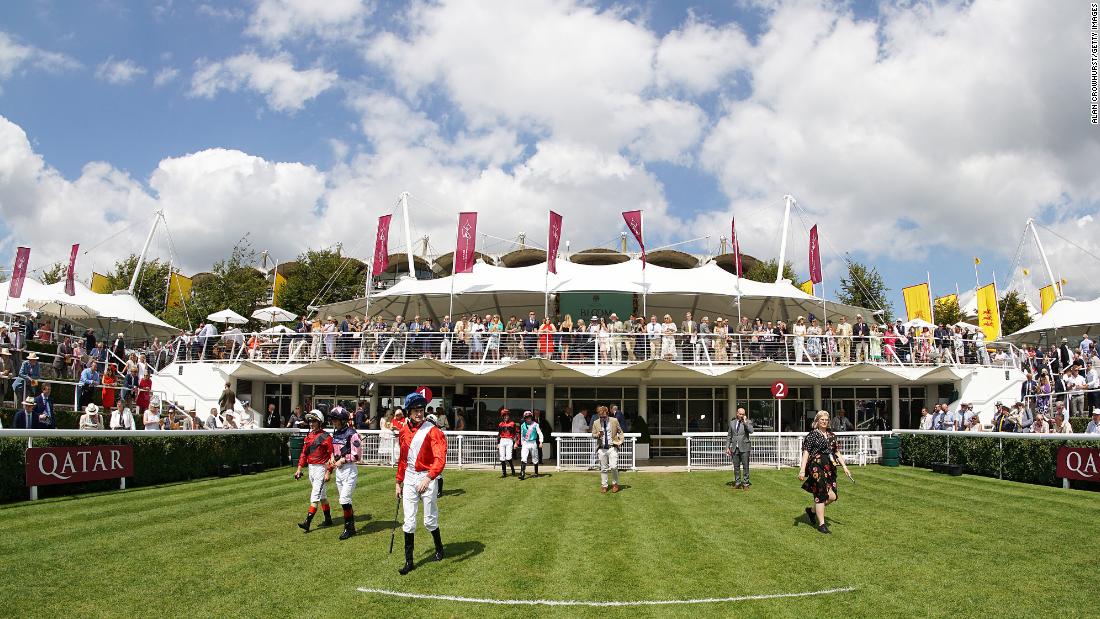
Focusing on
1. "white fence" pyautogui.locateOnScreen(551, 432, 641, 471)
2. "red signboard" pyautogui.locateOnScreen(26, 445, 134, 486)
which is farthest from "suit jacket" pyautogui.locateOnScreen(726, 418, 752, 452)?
"red signboard" pyautogui.locateOnScreen(26, 445, 134, 486)

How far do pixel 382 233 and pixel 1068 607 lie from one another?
27.6 meters

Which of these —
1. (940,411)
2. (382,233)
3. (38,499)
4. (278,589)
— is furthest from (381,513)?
(382,233)

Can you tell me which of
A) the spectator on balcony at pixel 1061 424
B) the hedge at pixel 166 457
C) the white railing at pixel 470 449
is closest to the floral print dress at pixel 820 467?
the spectator on balcony at pixel 1061 424

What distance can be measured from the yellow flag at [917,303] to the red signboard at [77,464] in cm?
3639

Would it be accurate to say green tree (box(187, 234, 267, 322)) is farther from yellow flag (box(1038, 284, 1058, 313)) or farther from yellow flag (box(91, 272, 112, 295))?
yellow flag (box(1038, 284, 1058, 313))

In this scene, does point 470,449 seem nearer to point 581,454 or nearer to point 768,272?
point 581,454

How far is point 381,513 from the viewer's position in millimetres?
12578

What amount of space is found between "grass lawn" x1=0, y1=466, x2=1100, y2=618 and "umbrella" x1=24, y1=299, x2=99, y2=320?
1870 cm

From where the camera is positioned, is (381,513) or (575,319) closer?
(381,513)

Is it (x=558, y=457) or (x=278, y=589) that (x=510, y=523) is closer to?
(x=278, y=589)

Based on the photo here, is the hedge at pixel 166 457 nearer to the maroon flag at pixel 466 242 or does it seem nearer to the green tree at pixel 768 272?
the maroon flag at pixel 466 242

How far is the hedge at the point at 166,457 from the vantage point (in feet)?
41.6

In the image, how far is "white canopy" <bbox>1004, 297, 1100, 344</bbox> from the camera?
2966cm

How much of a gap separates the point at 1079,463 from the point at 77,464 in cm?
1922
